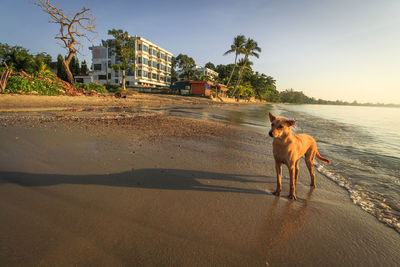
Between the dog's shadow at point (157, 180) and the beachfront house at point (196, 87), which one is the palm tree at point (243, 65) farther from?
the dog's shadow at point (157, 180)

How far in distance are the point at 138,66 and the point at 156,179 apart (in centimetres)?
6240

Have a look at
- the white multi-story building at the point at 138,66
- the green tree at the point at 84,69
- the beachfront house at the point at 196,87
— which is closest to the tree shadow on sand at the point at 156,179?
the beachfront house at the point at 196,87

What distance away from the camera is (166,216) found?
222cm

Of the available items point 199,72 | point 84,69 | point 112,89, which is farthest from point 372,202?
point 199,72

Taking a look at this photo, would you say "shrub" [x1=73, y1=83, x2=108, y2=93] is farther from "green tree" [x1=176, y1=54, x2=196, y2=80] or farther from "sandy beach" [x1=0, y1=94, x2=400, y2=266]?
"green tree" [x1=176, y1=54, x2=196, y2=80]

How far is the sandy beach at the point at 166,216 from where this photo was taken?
1.65 meters

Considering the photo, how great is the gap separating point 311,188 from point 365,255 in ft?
5.40

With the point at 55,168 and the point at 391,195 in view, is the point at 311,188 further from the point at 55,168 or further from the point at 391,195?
the point at 55,168

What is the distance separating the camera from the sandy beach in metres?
1.65

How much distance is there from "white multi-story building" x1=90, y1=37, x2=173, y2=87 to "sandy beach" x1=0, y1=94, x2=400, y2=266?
57.4 meters

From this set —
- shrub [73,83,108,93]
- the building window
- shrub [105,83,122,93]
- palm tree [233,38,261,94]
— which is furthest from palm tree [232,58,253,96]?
the building window

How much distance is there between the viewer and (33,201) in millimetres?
2252

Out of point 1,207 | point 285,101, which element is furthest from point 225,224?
point 285,101

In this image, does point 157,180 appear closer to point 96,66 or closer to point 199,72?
point 96,66
